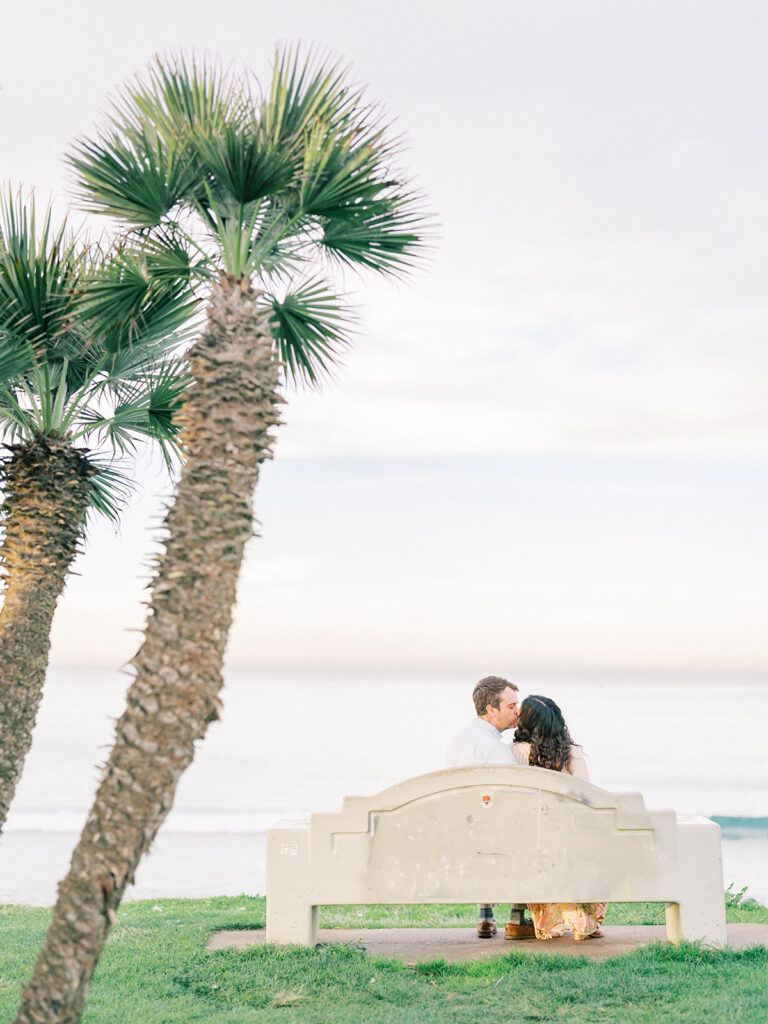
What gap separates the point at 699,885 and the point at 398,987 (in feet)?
6.78

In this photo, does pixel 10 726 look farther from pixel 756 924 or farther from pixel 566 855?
pixel 756 924

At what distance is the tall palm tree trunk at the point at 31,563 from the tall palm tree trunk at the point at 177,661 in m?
1.76

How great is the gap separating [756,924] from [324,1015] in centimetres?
380

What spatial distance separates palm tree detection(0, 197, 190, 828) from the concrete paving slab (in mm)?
2509

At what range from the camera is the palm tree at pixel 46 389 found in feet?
18.8

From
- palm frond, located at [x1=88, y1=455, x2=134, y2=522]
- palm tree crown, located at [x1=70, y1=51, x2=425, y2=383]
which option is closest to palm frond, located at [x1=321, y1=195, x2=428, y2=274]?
palm tree crown, located at [x1=70, y1=51, x2=425, y2=383]

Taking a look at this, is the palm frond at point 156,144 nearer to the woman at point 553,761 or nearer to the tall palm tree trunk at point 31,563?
the tall palm tree trunk at point 31,563

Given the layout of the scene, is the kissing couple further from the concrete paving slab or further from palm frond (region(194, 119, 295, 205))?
palm frond (region(194, 119, 295, 205))

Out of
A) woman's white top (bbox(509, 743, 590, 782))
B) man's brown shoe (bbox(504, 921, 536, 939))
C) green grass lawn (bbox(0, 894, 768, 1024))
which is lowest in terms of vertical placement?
green grass lawn (bbox(0, 894, 768, 1024))

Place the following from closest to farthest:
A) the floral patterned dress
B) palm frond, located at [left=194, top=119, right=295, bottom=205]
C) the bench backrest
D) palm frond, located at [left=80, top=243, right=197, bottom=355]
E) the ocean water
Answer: palm frond, located at [left=194, top=119, right=295, bottom=205]
palm frond, located at [left=80, top=243, right=197, bottom=355]
the bench backrest
the floral patterned dress
the ocean water

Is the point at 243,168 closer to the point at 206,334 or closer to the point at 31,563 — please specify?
the point at 206,334

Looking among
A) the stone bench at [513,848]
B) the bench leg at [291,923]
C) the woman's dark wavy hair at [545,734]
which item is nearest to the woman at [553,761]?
the woman's dark wavy hair at [545,734]

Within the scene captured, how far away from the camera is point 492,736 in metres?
6.84

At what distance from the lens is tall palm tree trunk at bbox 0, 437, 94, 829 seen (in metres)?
5.78
